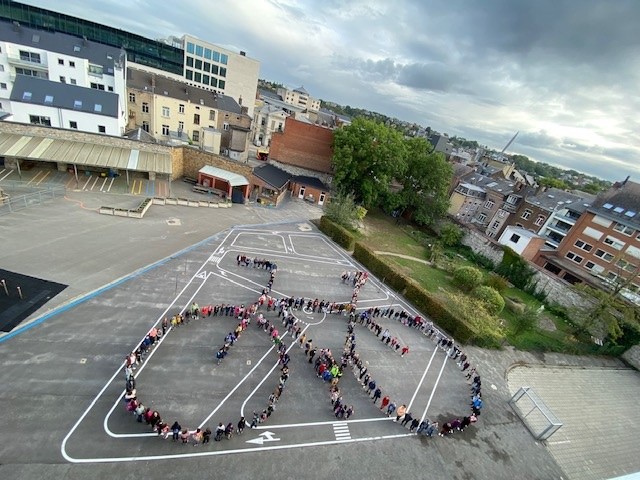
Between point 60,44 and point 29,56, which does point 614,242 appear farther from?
point 29,56

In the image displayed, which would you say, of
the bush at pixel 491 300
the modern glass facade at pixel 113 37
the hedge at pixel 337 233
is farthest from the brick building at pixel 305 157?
the modern glass facade at pixel 113 37

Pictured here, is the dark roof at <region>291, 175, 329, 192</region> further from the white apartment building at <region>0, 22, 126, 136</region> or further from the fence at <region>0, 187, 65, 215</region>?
the fence at <region>0, 187, 65, 215</region>

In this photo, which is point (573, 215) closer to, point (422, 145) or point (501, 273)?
point (501, 273)

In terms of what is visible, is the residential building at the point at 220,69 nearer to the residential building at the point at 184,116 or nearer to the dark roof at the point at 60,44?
the residential building at the point at 184,116

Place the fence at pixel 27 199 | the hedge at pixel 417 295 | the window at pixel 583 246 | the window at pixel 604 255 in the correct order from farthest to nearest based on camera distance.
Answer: the window at pixel 583 246, the window at pixel 604 255, the fence at pixel 27 199, the hedge at pixel 417 295

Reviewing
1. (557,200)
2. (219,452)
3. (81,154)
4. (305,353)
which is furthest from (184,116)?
(557,200)

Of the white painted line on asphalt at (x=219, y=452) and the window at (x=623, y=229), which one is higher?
the window at (x=623, y=229)
